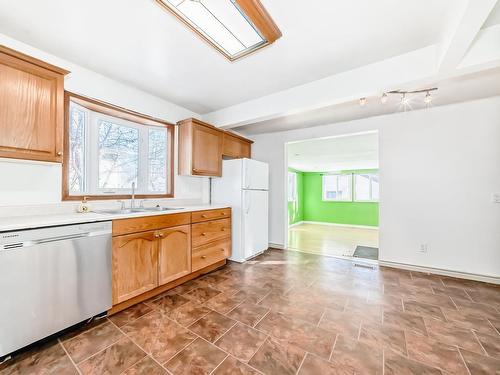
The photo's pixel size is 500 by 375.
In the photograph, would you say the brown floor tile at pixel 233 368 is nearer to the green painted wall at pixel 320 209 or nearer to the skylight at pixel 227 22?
the skylight at pixel 227 22

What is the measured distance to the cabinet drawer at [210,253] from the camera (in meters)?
2.64

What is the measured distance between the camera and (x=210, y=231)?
2.87 m

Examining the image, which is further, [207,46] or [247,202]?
[247,202]

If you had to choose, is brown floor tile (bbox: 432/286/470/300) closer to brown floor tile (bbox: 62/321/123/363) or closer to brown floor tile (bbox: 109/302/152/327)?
brown floor tile (bbox: 109/302/152/327)

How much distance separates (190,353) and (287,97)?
108 inches

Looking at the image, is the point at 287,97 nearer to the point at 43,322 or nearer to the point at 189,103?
the point at 189,103

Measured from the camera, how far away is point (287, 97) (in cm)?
268

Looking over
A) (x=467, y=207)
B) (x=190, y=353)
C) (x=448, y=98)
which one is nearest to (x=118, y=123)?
(x=190, y=353)

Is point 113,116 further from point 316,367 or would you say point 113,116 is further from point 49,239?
point 316,367

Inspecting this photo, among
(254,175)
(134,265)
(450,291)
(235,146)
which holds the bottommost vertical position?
(450,291)

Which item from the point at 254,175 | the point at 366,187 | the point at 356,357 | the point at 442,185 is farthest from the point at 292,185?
the point at 356,357

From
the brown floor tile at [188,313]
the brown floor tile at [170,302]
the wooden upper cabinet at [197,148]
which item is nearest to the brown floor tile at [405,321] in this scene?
the brown floor tile at [188,313]

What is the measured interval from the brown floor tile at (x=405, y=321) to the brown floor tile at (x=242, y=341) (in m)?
1.13

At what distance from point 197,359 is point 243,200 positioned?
Result: 2.13 m
